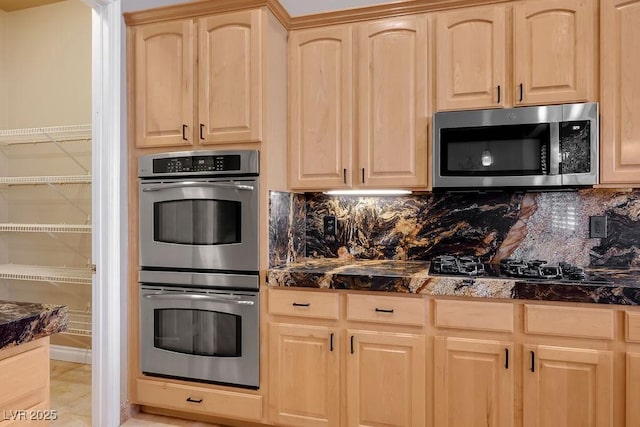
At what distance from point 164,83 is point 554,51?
84.8 inches

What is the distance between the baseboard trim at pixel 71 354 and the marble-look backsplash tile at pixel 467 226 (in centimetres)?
211

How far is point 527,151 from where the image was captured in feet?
7.46

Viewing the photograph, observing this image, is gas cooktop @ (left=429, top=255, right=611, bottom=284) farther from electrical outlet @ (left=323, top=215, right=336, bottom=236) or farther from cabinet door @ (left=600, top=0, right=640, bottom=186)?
electrical outlet @ (left=323, top=215, right=336, bottom=236)

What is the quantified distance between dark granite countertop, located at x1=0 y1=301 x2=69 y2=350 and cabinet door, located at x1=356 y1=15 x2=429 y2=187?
180 centimetres

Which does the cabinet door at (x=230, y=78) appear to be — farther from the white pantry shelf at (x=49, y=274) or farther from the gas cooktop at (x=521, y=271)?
the white pantry shelf at (x=49, y=274)

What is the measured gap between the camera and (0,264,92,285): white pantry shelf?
327 centimetres

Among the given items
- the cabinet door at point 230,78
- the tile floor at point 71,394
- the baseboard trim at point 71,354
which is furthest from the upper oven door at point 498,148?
the baseboard trim at point 71,354

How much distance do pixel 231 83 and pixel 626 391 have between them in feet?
7.94

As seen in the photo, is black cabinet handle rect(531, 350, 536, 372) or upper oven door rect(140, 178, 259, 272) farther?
upper oven door rect(140, 178, 259, 272)

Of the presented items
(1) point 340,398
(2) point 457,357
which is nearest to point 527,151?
(2) point 457,357

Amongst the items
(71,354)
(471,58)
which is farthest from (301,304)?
(71,354)

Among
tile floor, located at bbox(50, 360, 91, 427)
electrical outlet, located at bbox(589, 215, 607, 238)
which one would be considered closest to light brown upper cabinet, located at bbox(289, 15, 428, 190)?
electrical outlet, located at bbox(589, 215, 607, 238)

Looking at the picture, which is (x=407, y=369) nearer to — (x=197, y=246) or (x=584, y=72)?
(x=197, y=246)

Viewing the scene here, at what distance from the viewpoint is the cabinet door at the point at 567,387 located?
1904 mm
